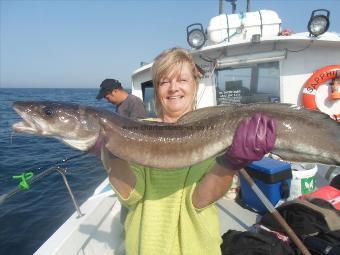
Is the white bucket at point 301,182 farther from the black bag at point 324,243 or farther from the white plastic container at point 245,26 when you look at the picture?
the white plastic container at point 245,26

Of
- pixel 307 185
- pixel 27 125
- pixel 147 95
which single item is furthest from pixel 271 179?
pixel 147 95

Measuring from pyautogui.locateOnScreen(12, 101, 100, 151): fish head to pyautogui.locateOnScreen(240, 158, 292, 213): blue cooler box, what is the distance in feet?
10.1

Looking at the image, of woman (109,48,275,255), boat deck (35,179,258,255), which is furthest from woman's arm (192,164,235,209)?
boat deck (35,179,258,255)

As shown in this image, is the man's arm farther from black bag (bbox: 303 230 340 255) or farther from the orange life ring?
black bag (bbox: 303 230 340 255)

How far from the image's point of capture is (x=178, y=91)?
254 centimetres

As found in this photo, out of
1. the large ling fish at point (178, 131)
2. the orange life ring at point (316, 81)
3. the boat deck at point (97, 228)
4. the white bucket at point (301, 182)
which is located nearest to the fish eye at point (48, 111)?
the large ling fish at point (178, 131)

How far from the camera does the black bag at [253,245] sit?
322 cm

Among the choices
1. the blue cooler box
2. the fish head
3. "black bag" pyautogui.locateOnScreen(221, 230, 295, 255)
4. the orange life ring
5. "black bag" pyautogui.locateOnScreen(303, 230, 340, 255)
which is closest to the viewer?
the fish head

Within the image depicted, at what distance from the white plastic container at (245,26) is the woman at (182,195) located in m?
5.76

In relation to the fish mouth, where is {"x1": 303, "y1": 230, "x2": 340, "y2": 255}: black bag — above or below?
below

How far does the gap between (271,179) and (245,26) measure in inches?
167

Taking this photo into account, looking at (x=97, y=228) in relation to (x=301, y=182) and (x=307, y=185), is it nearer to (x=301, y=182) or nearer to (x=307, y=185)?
(x=301, y=182)

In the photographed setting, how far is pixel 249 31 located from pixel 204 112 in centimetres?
572

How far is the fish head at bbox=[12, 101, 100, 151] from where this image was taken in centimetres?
234
